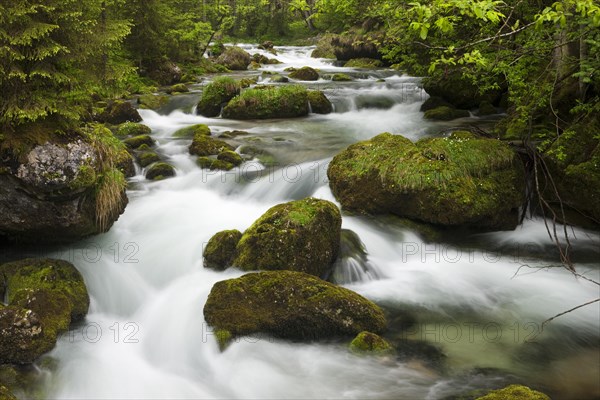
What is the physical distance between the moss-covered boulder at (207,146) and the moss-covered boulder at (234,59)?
16.6m

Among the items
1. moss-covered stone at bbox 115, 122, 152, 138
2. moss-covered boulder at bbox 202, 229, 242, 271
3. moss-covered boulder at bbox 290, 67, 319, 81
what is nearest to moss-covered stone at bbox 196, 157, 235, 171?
moss-covered stone at bbox 115, 122, 152, 138

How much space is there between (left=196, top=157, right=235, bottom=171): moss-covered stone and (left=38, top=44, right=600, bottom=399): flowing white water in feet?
0.99

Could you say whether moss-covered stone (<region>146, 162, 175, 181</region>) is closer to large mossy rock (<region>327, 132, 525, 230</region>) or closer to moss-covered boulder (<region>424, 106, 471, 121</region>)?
large mossy rock (<region>327, 132, 525, 230</region>)

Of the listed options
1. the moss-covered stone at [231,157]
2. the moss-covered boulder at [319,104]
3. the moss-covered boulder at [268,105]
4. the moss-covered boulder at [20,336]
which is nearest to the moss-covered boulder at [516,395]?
the moss-covered boulder at [20,336]

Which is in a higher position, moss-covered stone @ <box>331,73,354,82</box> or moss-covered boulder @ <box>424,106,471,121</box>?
moss-covered boulder @ <box>424,106,471,121</box>

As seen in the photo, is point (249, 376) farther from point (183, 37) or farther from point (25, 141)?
point (183, 37)

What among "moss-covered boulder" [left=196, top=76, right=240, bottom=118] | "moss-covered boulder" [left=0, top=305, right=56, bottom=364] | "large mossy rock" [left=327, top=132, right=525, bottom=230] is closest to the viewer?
"moss-covered boulder" [left=0, top=305, right=56, bottom=364]

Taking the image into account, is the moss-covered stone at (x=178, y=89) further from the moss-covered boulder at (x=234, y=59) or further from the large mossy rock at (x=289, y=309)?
the large mossy rock at (x=289, y=309)

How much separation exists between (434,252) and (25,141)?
668cm

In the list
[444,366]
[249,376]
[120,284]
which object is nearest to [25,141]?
[120,284]

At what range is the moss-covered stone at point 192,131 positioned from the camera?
47.7ft

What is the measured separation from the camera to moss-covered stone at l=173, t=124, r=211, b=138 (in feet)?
47.7

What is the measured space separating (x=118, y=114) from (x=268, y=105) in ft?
16.5

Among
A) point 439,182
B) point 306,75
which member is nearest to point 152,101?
point 306,75
